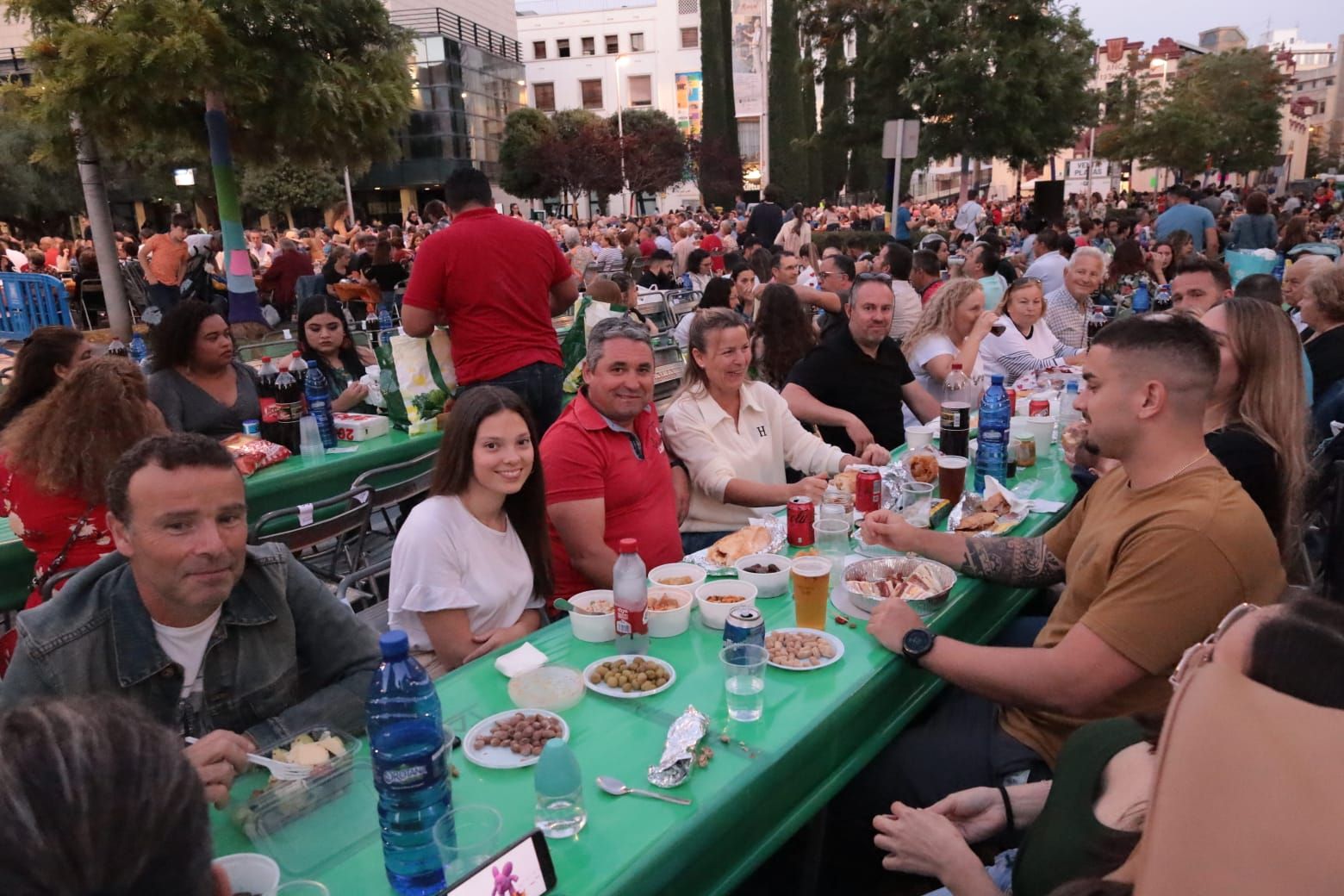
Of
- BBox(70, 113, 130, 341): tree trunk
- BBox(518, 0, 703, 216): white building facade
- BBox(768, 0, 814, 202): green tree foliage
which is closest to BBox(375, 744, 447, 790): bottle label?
BBox(70, 113, 130, 341): tree trunk

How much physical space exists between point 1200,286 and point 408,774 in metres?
5.74

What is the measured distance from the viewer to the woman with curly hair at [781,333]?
5.77m

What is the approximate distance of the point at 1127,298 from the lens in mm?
9633

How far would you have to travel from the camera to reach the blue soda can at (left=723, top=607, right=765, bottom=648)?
7.14ft

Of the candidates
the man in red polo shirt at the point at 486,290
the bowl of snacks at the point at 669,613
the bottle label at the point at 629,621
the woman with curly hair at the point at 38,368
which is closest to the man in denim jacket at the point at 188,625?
the bottle label at the point at 629,621

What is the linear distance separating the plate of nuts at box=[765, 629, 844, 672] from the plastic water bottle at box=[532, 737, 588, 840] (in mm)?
784

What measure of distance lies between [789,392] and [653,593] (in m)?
2.52

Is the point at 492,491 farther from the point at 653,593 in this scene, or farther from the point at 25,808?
the point at 25,808

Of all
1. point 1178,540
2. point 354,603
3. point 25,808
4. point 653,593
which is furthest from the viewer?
point 354,603

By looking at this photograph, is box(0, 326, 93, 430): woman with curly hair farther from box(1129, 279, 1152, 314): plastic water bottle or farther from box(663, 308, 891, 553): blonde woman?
box(1129, 279, 1152, 314): plastic water bottle

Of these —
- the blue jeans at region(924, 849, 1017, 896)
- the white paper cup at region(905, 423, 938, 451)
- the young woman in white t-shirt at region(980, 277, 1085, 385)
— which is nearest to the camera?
the blue jeans at region(924, 849, 1017, 896)

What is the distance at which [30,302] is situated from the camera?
38.6 feet

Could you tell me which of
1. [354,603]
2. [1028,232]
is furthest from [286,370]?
[1028,232]

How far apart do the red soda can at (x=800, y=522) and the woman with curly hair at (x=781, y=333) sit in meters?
2.72
